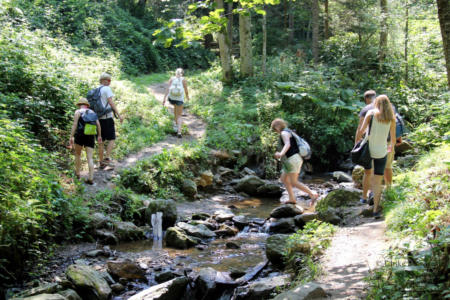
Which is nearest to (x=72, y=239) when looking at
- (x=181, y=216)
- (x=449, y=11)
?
(x=181, y=216)

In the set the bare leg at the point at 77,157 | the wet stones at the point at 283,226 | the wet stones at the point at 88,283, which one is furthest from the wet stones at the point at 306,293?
the bare leg at the point at 77,157

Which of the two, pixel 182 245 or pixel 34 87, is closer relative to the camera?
pixel 182 245

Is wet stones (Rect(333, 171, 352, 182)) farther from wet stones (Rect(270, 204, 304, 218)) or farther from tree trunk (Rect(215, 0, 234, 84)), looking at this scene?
tree trunk (Rect(215, 0, 234, 84))

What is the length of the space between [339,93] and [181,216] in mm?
9412

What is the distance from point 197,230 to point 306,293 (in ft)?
13.1

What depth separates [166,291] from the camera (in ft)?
16.8

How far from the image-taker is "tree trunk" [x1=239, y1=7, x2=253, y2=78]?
17.7m

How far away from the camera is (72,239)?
6664 millimetres

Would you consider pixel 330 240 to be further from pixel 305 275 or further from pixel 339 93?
pixel 339 93

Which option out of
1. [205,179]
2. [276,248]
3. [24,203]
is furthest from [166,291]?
[205,179]

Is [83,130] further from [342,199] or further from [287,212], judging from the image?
[342,199]

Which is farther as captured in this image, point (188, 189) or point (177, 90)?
point (177, 90)

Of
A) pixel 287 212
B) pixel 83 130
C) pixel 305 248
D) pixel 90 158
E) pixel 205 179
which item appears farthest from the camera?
pixel 205 179

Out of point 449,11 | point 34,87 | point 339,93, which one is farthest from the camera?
point 339,93
